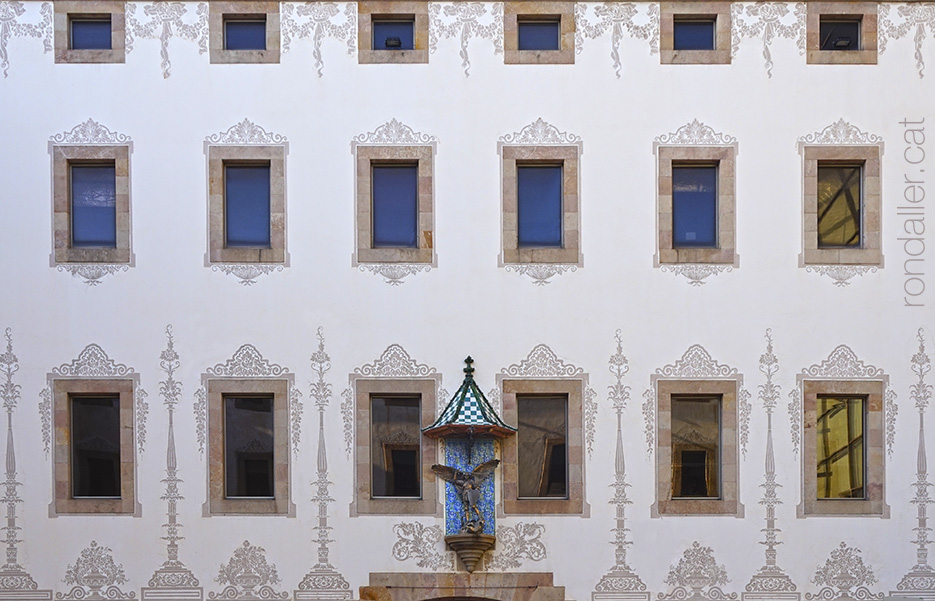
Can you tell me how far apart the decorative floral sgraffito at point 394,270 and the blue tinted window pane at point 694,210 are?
331 centimetres

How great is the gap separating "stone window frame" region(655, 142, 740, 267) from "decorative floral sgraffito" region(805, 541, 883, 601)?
3912mm

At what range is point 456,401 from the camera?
1412cm

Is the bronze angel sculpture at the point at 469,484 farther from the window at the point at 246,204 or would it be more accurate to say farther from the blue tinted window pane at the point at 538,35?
the blue tinted window pane at the point at 538,35

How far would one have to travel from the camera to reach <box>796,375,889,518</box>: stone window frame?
14.2 meters

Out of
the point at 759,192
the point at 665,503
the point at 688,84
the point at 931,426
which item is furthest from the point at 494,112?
the point at 931,426

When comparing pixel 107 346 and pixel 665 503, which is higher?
pixel 107 346

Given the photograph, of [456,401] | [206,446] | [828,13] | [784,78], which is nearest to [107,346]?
[206,446]

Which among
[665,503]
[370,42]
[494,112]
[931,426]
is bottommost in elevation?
[665,503]

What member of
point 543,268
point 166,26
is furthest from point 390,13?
point 543,268

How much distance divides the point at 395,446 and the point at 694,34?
21.8ft

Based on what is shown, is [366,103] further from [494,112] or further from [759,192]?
[759,192]

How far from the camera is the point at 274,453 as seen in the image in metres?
14.3

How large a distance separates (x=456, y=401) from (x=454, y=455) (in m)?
0.70

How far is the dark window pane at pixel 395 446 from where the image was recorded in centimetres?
1432
